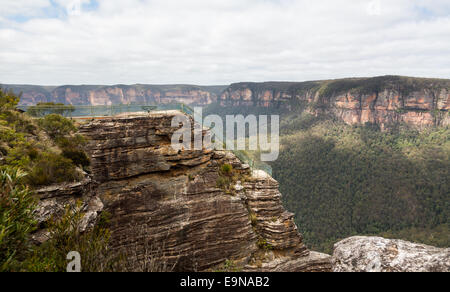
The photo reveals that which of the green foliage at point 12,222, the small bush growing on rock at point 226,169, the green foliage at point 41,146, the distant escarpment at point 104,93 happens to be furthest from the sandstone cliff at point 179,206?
the distant escarpment at point 104,93

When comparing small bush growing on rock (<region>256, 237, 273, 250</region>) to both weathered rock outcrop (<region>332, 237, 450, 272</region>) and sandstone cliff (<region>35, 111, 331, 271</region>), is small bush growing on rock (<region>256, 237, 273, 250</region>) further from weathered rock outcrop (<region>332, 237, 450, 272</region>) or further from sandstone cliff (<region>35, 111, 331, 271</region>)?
weathered rock outcrop (<region>332, 237, 450, 272</region>)

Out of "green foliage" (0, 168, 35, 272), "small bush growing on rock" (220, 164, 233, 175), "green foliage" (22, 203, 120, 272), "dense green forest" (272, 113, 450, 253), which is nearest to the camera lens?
"green foliage" (0, 168, 35, 272)

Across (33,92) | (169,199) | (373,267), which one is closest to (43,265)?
(169,199)

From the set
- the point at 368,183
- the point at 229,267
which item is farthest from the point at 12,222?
the point at 368,183

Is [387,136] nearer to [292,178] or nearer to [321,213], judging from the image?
[292,178]

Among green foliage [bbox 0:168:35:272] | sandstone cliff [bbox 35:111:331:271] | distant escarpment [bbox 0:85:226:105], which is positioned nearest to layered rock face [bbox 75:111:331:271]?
sandstone cliff [bbox 35:111:331:271]

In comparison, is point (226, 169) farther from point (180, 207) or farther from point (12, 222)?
point (12, 222)
